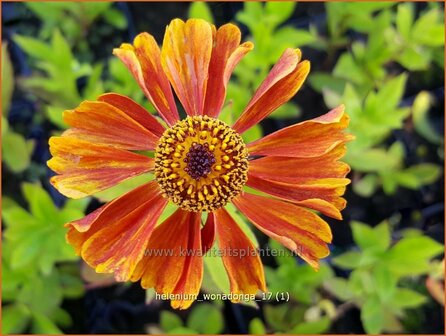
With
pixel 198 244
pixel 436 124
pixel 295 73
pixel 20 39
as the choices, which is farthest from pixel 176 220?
pixel 436 124

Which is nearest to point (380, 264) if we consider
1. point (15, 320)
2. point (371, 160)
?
point (371, 160)

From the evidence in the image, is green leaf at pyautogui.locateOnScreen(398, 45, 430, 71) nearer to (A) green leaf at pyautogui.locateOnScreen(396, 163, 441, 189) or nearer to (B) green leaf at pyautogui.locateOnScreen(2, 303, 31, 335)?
(A) green leaf at pyautogui.locateOnScreen(396, 163, 441, 189)

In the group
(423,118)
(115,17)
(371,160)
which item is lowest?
(371,160)

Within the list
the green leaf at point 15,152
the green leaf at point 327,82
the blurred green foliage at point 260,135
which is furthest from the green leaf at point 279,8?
the green leaf at point 15,152

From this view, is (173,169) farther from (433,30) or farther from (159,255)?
(433,30)

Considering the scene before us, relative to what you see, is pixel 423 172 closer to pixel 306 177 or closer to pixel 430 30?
pixel 430 30

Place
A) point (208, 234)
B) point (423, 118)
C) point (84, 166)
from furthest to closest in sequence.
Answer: point (423, 118) < point (208, 234) < point (84, 166)
